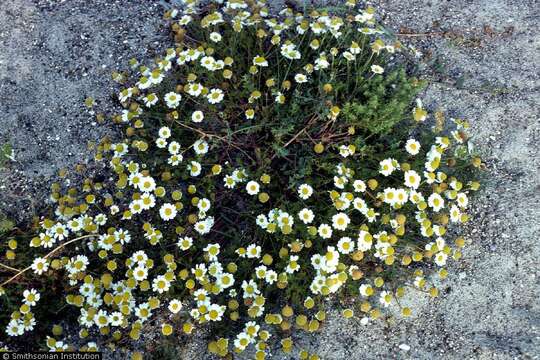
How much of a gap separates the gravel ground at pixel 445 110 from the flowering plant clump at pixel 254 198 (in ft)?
0.67

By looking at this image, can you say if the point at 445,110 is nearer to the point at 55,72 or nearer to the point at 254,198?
the point at 254,198

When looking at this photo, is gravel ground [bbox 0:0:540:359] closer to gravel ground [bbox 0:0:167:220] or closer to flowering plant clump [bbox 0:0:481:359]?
gravel ground [bbox 0:0:167:220]

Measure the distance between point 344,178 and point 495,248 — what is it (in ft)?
4.30

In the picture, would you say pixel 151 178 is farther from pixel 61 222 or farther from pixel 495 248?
pixel 495 248

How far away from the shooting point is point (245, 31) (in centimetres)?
431

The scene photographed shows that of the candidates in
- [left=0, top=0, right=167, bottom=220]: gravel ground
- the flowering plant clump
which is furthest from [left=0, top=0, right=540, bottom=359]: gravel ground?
the flowering plant clump

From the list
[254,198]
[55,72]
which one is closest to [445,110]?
[254,198]

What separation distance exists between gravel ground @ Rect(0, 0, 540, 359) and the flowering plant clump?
0.20m

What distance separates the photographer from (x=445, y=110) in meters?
4.43

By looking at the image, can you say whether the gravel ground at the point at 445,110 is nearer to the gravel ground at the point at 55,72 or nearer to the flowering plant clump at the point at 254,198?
the gravel ground at the point at 55,72

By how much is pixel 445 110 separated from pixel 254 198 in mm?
1853

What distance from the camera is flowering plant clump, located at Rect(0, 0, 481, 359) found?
3.44 meters

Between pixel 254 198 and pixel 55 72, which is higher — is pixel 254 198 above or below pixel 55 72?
below

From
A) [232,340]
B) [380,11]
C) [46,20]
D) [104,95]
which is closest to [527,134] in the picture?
[380,11]
